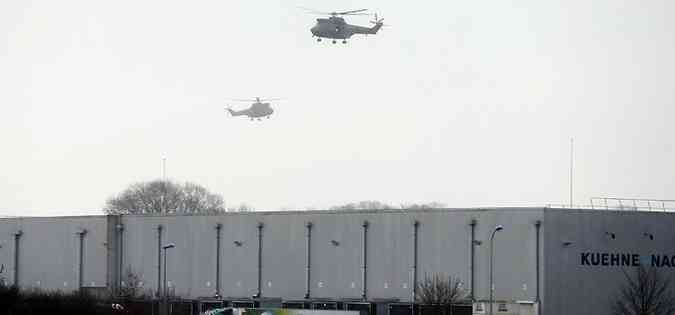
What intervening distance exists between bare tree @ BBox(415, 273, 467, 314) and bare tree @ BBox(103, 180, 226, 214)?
86686mm

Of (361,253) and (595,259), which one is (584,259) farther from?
(361,253)

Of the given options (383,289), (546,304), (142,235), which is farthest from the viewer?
(142,235)

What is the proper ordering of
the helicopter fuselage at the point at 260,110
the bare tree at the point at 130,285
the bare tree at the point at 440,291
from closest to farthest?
the bare tree at the point at 440,291 → the bare tree at the point at 130,285 → the helicopter fuselage at the point at 260,110

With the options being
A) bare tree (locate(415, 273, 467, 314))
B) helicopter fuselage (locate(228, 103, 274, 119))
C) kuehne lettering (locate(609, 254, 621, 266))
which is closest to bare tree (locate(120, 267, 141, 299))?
bare tree (locate(415, 273, 467, 314))

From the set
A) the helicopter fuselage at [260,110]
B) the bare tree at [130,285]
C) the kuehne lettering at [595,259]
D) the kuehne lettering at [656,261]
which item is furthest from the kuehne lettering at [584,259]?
the helicopter fuselage at [260,110]

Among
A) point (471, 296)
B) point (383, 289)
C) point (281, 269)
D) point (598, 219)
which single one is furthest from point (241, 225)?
point (598, 219)

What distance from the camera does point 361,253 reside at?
9656 cm

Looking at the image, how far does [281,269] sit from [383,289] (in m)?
8.88

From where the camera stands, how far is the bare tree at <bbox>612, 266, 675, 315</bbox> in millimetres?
89312

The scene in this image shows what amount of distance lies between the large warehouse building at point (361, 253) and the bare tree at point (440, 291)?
1.57 ft

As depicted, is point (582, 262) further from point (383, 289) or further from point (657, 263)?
point (383, 289)

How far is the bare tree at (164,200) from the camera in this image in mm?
178125

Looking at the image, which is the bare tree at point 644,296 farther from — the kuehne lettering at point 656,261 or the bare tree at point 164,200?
the bare tree at point 164,200

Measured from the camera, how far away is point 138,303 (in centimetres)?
10162
